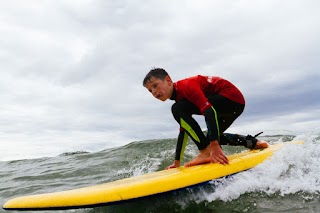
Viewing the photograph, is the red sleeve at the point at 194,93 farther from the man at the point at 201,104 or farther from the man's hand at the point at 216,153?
the man's hand at the point at 216,153

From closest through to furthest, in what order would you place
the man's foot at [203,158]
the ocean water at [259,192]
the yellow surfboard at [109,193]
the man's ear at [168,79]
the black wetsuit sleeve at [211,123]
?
the yellow surfboard at [109,193], the ocean water at [259,192], the black wetsuit sleeve at [211,123], the man's foot at [203,158], the man's ear at [168,79]

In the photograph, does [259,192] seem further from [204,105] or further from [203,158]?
[204,105]

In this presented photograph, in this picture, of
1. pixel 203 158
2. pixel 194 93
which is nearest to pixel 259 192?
pixel 203 158

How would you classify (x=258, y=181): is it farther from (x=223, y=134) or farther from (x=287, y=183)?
(x=223, y=134)

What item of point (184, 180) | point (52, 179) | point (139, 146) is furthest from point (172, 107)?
point (139, 146)

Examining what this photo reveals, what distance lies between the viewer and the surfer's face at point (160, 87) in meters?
3.68

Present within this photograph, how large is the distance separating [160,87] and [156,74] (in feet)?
0.49

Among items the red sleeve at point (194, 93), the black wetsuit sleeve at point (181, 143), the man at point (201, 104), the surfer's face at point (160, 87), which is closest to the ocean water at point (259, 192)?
the man at point (201, 104)

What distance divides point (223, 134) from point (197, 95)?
127 cm

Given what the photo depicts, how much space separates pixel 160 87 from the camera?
370 cm

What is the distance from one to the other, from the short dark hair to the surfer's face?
0.11ft

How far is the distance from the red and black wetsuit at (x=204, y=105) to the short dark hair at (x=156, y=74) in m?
0.23

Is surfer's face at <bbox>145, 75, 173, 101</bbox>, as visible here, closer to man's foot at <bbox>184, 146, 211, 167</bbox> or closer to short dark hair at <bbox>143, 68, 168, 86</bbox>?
short dark hair at <bbox>143, 68, 168, 86</bbox>

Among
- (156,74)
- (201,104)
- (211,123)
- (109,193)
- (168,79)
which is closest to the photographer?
(109,193)
